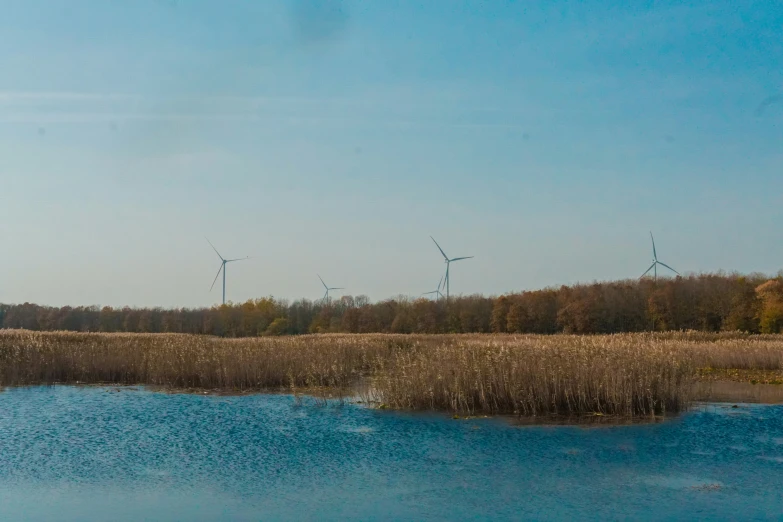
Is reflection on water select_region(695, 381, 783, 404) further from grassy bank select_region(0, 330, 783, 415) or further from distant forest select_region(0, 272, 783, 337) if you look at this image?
distant forest select_region(0, 272, 783, 337)

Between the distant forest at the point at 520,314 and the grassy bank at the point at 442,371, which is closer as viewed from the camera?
the grassy bank at the point at 442,371

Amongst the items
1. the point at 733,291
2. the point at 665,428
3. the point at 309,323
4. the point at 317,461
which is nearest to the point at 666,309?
the point at 733,291

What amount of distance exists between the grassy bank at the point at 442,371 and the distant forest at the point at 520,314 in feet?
108

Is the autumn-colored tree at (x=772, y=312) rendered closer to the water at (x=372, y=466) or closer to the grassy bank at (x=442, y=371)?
the grassy bank at (x=442, y=371)

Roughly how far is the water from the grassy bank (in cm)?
123

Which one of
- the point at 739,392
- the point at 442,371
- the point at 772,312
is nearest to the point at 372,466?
the point at 442,371

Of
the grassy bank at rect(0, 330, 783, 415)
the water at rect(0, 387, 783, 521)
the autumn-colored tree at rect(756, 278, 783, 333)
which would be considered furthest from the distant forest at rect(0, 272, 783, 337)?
the water at rect(0, 387, 783, 521)

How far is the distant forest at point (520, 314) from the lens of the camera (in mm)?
59947

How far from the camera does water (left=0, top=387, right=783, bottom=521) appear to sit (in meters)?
9.47

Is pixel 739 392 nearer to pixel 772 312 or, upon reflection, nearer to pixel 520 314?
pixel 772 312

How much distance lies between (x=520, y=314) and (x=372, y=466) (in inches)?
2297

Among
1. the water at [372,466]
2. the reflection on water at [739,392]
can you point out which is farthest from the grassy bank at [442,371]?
the water at [372,466]

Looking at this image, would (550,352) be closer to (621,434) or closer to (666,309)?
(621,434)

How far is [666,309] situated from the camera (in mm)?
61750
